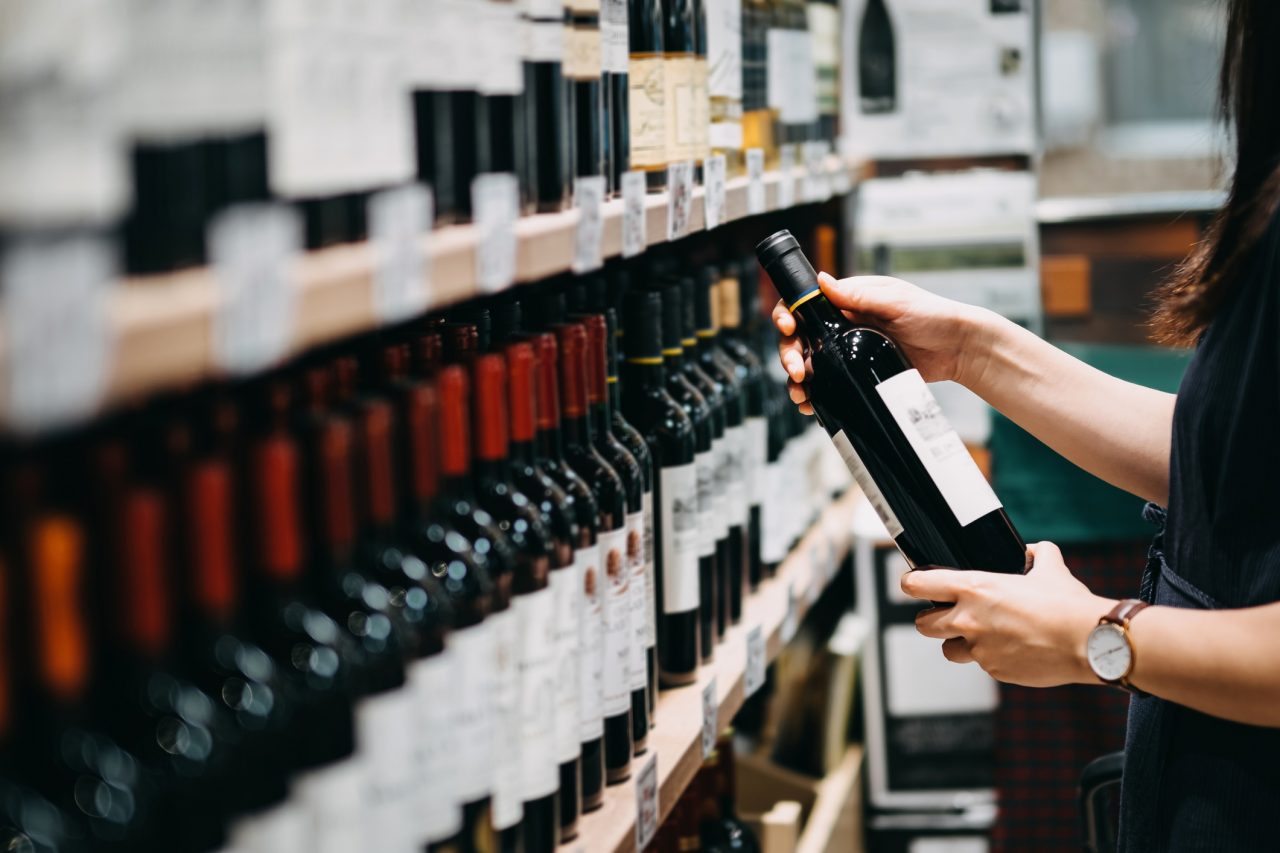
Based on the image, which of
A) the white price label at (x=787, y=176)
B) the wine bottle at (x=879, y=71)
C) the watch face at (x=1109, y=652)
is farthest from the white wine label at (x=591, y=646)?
the wine bottle at (x=879, y=71)

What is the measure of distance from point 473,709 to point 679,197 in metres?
0.79

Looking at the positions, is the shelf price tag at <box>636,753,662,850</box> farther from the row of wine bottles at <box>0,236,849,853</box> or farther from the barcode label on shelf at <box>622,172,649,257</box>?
the barcode label on shelf at <box>622,172,649,257</box>

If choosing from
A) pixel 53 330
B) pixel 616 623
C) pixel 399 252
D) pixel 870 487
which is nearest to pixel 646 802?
pixel 616 623

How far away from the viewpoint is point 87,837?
0.73 m

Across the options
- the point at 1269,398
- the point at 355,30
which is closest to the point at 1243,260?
the point at 1269,398

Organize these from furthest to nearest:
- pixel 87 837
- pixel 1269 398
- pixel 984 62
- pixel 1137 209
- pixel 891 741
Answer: pixel 1137 209 → pixel 984 62 → pixel 891 741 → pixel 1269 398 → pixel 87 837

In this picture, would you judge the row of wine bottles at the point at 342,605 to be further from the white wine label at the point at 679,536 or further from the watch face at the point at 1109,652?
the watch face at the point at 1109,652

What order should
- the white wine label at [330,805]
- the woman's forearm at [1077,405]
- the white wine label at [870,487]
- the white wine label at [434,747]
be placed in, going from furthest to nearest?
the woman's forearm at [1077,405], the white wine label at [870,487], the white wine label at [434,747], the white wine label at [330,805]

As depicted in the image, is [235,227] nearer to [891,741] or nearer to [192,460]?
[192,460]

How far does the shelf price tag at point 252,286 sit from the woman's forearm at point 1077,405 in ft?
3.83

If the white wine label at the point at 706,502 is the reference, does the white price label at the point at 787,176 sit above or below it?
above

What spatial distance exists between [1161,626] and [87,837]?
39.1 inches

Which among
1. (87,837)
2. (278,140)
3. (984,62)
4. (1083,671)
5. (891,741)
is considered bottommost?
(891,741)

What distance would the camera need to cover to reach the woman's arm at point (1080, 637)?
1.26m
